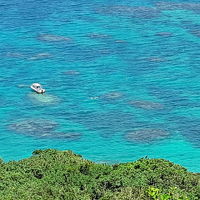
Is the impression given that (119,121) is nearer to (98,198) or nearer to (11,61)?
(11,61)

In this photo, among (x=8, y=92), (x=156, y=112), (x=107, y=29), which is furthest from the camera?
(x=107, y=29)

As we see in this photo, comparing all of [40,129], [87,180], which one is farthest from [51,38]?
[87,180]

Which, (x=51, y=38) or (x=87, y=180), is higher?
(x=51, y=38)

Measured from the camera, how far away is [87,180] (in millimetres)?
32250

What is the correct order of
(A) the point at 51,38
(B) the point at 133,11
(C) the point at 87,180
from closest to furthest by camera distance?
(C) the point at 87,180
(A) the point at 51,38
(B) the point at 133,11

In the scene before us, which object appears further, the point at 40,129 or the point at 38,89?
the point at 38,89

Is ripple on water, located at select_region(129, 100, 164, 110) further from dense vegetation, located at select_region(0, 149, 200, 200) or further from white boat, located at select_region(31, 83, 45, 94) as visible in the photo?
dense vegetation, located at select_region(0, 149, 200, 200)

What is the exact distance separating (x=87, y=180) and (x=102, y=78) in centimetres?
4081

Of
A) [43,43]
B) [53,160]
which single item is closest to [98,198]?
[53,160]

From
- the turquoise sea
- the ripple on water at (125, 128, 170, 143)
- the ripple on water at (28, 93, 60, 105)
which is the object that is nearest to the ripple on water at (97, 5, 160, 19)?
the turquoise sea

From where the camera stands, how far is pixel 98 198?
1167 inches

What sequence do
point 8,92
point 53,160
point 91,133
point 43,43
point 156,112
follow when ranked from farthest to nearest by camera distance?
point 43,43, point 8,92, point 156,112, point 91,133, point 53,160

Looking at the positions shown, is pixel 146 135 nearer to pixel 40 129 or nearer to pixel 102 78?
pixel 40 129

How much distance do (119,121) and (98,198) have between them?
31608 mm
